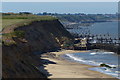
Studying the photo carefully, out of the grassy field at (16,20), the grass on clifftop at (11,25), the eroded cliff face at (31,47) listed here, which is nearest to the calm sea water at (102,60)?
the eroded cliff face at (31,47)

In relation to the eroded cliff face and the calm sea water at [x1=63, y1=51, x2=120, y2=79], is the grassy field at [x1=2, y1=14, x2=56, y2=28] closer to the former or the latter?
the eroded cliff face

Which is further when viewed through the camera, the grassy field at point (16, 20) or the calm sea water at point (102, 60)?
the grassy field at point (16, 20)

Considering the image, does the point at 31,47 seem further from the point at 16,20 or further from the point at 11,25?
the point at 16,20

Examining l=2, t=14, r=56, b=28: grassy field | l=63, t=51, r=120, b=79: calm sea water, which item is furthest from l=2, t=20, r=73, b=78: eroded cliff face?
l=63, t=51, r=120, b=79: calm sea water

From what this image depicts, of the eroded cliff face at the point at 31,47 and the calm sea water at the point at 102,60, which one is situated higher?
the eroded cliff face at the point at 31,47

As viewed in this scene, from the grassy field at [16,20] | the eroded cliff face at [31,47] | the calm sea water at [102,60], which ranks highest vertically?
the grassy field at [16,20]

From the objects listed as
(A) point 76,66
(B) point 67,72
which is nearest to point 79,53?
(A) point 76,66

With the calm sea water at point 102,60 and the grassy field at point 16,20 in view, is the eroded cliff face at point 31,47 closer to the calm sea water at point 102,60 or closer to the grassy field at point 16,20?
the grassy field at point 16,20

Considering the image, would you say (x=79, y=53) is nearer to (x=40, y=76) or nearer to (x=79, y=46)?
(x=79, y=46)
